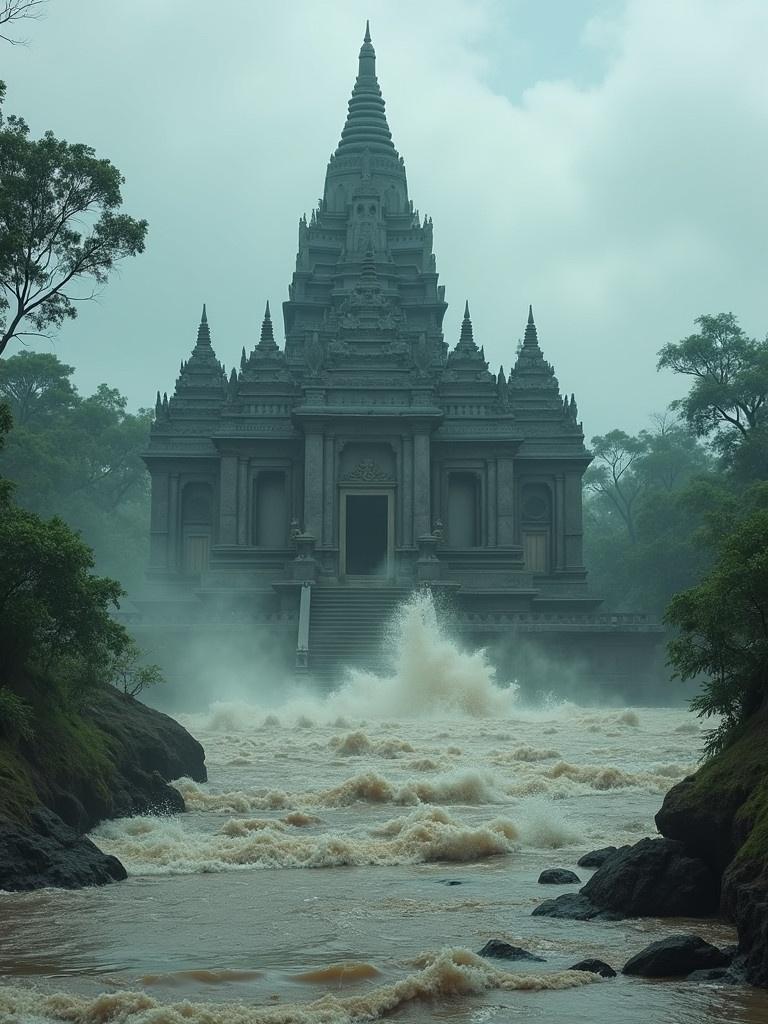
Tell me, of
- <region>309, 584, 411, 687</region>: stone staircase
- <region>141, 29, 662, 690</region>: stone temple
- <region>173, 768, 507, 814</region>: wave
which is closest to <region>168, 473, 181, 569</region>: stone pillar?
<region>141, 29, 662, 690</region>: stone temple

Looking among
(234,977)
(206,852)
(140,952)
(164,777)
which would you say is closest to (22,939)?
(140,952)

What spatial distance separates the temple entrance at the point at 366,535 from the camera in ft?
203

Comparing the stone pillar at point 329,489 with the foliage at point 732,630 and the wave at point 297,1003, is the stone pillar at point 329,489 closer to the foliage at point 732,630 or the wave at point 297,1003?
the foliage at point 732,630

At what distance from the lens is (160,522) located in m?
65.5

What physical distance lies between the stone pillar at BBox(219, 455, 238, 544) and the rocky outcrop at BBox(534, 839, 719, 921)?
47758 mm

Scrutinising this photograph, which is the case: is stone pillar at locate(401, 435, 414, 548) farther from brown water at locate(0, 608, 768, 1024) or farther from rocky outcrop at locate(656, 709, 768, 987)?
rocky outcrop at locate(656, 709, 768, 987)

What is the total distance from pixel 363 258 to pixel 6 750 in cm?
5523

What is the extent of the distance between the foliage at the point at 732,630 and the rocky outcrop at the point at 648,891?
2155 mm

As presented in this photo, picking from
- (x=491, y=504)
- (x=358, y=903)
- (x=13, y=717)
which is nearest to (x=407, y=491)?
(x=491, y=504)

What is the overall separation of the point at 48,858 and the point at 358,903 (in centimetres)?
339

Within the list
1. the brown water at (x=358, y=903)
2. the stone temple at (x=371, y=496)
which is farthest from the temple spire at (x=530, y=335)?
the brown water at (x=358, y=903)

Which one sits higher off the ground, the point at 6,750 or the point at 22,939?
the point at 6,750

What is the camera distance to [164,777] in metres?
24.3

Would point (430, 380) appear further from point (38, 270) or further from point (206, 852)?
point (206, 852)
